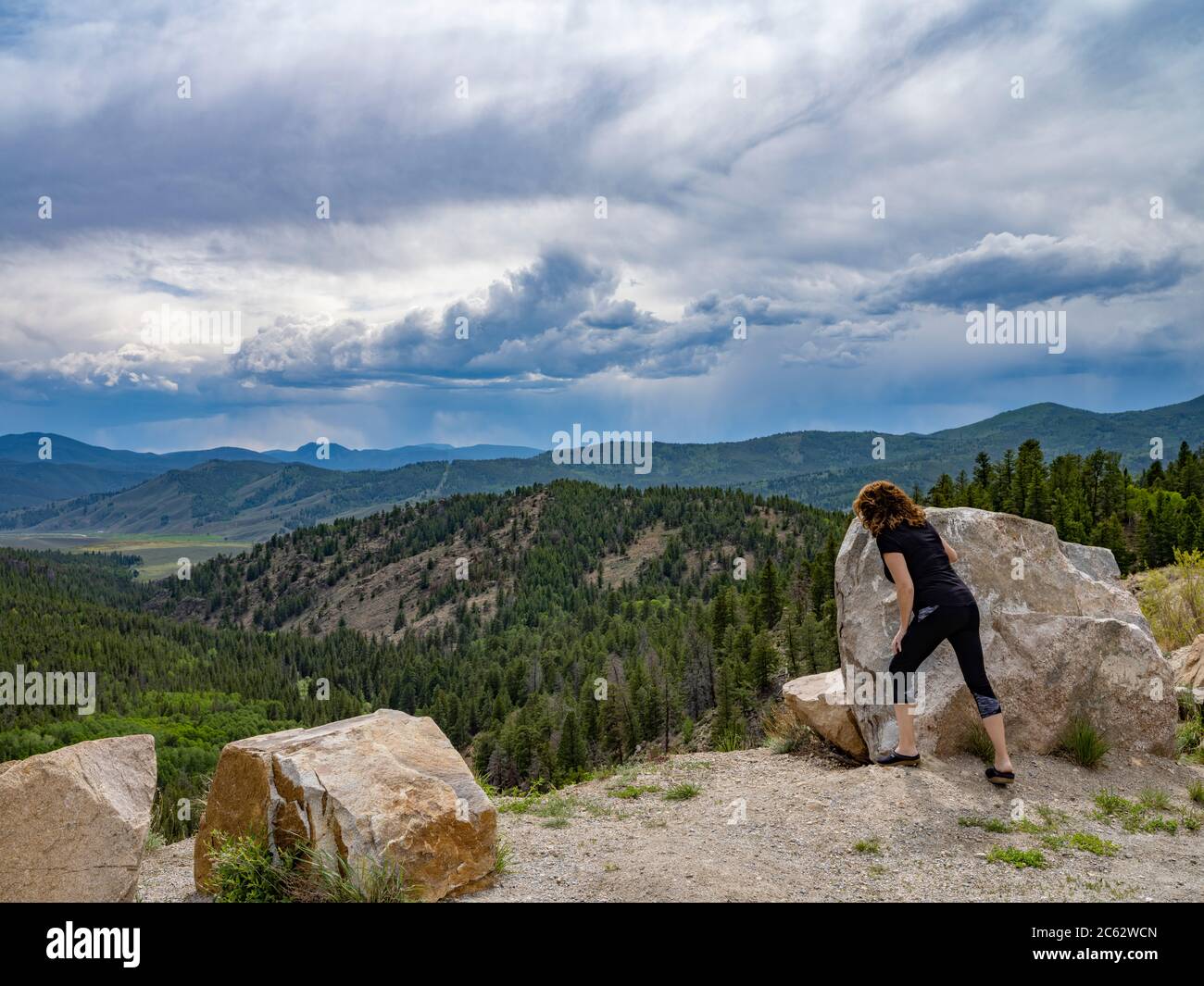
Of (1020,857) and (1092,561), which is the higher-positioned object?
(1092,561)

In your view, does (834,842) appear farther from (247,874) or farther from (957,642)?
(247,874)

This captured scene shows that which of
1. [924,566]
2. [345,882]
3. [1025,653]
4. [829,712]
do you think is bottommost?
[345,882]

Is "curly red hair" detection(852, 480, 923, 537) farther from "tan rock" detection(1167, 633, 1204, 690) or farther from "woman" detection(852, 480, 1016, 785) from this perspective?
"tan rock" detection(1167, 633, 1204, 690)

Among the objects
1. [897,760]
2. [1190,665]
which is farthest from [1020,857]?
[1190,665]

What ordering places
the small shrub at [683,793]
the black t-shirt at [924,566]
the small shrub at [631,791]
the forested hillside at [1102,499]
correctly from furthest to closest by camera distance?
the forested hillside at [1102,499] → the small shrub at [631,791] → the small shrub at [683,793] → the black t-shirt at [924,566]

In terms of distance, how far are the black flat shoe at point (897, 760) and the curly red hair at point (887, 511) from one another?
361 cm

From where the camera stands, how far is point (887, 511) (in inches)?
463

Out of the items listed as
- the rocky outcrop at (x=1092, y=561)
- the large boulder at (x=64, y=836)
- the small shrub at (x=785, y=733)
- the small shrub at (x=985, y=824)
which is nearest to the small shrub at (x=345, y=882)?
the large boulder at (x=64, y=836)

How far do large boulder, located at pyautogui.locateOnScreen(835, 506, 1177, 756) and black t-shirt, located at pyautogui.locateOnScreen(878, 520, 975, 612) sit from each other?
226 centimetres

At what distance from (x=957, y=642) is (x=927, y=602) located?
2.64 feet

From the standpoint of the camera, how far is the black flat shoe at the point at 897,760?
12265 mm

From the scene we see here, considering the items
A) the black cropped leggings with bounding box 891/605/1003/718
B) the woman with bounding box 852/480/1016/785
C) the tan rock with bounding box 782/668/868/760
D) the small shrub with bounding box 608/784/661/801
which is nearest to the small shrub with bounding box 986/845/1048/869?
the woman with bounding box 852/480/1016/785

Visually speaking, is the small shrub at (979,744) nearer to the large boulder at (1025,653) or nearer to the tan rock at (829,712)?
the large boulder at (1025,653)

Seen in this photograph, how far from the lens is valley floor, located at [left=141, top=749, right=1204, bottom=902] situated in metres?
8.84
